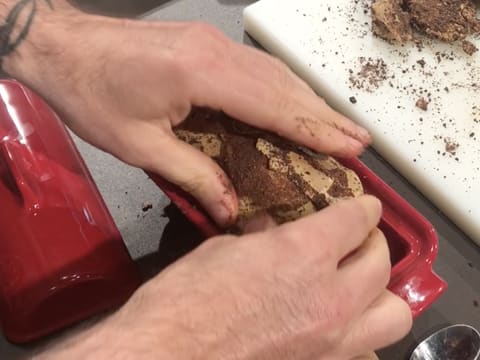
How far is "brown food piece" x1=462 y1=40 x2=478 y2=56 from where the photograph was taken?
4.04 ft

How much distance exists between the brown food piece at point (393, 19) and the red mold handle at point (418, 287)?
57 cm

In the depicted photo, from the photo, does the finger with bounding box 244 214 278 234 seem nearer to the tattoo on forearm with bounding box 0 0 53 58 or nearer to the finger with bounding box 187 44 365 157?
the finger with bounding box 187 44 365 157

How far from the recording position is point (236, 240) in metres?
0.71

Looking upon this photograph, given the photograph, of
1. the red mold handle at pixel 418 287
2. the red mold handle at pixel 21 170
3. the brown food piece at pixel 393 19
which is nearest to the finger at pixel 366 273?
the red mold handle at pixel 418 287

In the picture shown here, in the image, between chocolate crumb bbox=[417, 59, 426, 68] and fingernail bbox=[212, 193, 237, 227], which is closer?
fingernail bbox=[212, 193, 237, 227]

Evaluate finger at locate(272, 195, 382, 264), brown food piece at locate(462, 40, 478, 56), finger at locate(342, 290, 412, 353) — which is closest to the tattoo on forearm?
finger at locate(272, 195, 382, 264)

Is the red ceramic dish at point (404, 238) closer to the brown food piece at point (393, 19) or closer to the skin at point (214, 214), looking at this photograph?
the skin at point (214, 214)

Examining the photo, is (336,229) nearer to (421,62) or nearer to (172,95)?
A: (172,95)

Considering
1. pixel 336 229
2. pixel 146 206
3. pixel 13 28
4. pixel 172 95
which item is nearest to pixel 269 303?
pixel 336 229

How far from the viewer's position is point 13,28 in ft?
3.11

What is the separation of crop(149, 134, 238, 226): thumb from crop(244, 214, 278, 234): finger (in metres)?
0.02

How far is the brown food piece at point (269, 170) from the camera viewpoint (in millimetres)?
849

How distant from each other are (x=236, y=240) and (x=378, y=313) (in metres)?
0.19

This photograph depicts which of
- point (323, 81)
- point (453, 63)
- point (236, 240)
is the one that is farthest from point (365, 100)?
point (236, 240)
